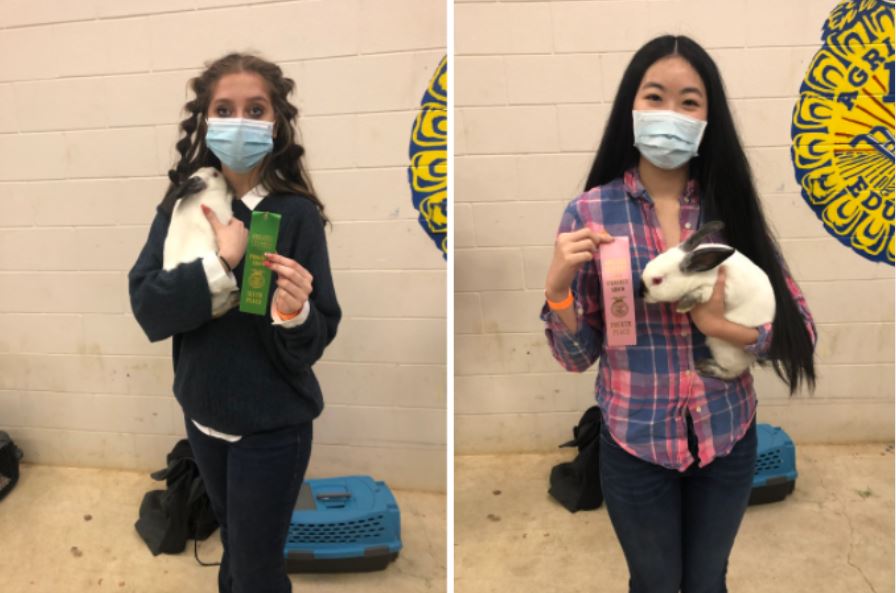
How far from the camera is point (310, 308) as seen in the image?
1215mm

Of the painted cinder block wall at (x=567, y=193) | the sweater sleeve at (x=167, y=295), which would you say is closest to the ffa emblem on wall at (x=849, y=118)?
the painted cinder block wall at (x=567, y=193)

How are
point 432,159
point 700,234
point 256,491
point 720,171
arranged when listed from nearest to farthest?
point 700,234 → point 720,171 → point 256,491 → point 432,159

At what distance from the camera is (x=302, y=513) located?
72.2 inches

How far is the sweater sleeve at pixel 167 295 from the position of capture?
1.16m

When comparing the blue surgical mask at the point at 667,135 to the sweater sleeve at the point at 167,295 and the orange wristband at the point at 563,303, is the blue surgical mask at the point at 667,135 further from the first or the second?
the sweater sleeve at the point at 167,295

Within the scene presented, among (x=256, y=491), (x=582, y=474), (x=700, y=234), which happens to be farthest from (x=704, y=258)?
(x=582, y=474)

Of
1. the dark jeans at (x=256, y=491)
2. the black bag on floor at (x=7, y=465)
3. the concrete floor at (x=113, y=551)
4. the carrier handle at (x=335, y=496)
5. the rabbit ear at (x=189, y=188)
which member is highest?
the rabbit ear at (x=189, y=188)

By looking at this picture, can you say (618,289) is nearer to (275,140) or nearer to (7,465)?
(275,140)

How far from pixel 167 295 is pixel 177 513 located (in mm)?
922

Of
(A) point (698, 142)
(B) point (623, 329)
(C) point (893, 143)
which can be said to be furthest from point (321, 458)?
(C) point (893, 143)

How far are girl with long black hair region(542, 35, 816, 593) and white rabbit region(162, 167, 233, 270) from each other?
581mm

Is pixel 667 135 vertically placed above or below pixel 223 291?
above

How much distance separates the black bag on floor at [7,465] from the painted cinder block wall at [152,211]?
6 centimetres

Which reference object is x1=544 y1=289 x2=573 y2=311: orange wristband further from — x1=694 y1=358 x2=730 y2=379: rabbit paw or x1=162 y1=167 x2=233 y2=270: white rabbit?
x1=162 y1=167 x2=233 y2=270: white rabbit
